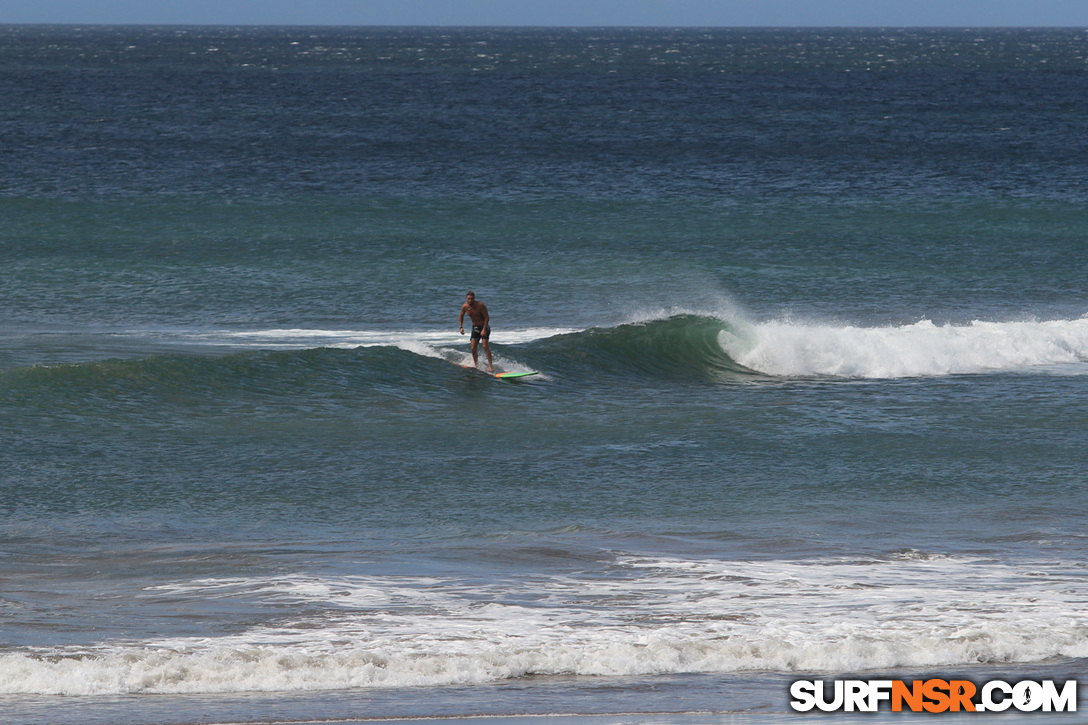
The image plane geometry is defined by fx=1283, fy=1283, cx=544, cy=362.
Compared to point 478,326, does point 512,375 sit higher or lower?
lower

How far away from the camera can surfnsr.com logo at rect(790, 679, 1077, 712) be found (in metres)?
8.23

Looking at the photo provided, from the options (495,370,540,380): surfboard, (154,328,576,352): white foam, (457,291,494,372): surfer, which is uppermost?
(457,291,494,372): surfer

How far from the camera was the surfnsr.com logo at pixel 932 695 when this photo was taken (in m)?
8.23

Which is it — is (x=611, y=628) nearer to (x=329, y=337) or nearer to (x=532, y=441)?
(x=532, y=441)

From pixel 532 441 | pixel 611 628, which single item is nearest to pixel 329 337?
pixel 532 441

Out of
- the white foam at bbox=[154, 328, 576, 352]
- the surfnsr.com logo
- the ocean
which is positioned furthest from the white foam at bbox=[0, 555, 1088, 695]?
the white foam at bbox=[154, 328, 576, 352]

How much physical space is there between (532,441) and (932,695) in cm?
921

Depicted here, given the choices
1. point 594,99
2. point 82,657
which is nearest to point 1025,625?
point 82,657

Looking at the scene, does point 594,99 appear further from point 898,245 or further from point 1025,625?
point 1025,625

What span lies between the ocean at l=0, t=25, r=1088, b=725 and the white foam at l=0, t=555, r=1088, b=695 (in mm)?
39

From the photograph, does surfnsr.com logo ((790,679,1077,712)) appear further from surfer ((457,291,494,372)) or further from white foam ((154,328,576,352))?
white foam ((154,328,576,352))

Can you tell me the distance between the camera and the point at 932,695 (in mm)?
8555

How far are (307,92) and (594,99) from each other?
22906 mm

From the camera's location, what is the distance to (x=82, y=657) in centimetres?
886
